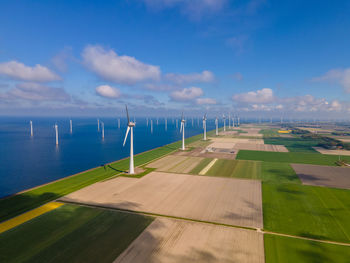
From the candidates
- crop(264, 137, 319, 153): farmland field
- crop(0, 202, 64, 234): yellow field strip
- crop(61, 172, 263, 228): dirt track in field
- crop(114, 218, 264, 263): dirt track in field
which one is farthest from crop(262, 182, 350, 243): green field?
crop(264, 137, 319, 153): farmland field

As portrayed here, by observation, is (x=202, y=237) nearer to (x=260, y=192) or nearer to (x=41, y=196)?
(x=260, y=192)

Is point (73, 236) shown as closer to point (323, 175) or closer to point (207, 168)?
point (207, 168)

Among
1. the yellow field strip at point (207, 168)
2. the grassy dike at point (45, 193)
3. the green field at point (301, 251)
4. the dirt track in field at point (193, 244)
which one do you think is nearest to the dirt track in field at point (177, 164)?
the yellow field strip at point (207, 168)

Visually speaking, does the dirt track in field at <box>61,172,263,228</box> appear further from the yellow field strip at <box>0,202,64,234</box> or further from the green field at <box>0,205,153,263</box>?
the green field at <box>0,205,153,263</box>

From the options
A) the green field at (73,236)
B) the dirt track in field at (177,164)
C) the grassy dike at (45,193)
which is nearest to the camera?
the green field at (73,236)

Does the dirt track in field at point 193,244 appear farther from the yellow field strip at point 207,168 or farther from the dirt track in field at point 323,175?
the dirt track in field at point 323,175

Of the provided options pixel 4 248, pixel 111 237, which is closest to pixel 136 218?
pixel 111 237

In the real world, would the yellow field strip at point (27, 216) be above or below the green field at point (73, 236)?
above
